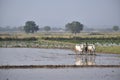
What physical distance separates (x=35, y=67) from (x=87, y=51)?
1003cm

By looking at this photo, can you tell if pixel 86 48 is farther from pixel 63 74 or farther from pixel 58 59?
pixel 63 74

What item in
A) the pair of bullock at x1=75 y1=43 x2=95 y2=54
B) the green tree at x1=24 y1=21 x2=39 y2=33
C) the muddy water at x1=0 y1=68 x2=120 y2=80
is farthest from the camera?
the green tree at x1=24 y1=21 x2=39 y2=33

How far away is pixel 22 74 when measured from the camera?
17.0 meters

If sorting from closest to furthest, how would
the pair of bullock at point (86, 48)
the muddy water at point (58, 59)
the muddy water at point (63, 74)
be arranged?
the muddy water at point (63, 74), the muddy water at point (58, 59), the pair of bullock at point (86, 48)

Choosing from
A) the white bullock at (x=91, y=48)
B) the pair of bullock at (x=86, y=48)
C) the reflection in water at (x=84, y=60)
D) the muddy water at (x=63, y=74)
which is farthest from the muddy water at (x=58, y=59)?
the muddy water at (x=63, y=74)

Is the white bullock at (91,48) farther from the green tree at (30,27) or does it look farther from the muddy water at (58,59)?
the green tree at (30,27)

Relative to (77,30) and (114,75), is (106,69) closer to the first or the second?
(114,75)

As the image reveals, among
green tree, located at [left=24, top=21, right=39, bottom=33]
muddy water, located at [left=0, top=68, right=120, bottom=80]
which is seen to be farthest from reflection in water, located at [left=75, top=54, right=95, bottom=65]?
green tree, located at [left=24, top=21, right=39, bottom=33]

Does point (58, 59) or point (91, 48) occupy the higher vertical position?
point (91, 48)

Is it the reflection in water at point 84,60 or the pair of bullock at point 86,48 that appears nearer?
the reflection in water at point 84,60

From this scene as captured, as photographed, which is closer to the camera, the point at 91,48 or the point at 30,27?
the point at 91,48

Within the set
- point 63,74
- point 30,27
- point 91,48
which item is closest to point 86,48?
point 91,48

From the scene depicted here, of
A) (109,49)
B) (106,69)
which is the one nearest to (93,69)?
(106,69)

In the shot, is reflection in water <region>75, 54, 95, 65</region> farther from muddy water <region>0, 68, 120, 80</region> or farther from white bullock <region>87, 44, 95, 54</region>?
white bullock <region>87, 44, 95, 54</region>
